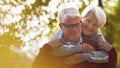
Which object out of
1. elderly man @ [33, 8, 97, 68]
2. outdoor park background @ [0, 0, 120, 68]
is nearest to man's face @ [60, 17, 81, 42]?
elderly man @ [33, 8, 97, 68]

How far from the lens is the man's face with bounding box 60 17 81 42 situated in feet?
5.43

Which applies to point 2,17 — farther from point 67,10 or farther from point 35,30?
point 67,10

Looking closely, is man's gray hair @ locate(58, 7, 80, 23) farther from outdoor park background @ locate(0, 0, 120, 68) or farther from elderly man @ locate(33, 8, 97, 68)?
outdoor park background @ locate(0, 0, 120, 68)

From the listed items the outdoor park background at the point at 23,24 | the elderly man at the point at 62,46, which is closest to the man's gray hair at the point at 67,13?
the elderly man at the point at 62,46

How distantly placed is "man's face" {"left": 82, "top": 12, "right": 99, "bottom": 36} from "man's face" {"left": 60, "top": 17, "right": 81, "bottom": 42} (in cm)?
7

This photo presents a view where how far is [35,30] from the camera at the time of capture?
7.55m

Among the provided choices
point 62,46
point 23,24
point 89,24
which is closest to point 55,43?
point 62,46

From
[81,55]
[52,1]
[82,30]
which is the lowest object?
[81,55]

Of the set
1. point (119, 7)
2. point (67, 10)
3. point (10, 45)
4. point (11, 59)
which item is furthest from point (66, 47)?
point (10, 45)

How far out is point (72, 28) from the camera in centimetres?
166

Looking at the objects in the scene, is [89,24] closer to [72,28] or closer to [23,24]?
[72,28]

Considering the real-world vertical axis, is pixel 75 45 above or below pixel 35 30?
below

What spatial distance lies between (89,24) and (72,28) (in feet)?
0.31

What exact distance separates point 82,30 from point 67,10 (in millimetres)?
117
